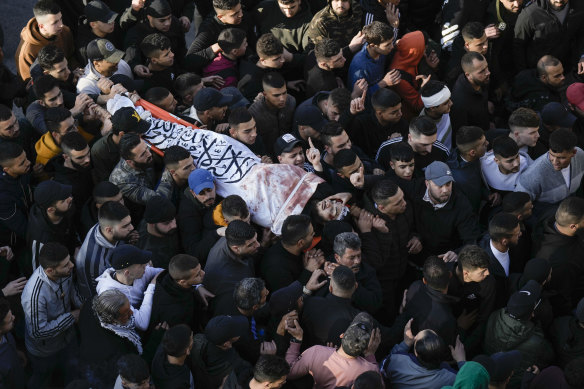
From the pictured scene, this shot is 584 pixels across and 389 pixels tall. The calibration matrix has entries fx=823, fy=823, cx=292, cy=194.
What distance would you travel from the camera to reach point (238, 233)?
613 cm

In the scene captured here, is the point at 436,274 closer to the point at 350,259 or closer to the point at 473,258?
the point at 473,258

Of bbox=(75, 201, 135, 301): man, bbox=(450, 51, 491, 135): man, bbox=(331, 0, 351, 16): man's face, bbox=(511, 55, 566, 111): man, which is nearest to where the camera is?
bbox=(75, 201, 135, 301): man

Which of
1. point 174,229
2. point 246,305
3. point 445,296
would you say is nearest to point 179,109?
point 174,229

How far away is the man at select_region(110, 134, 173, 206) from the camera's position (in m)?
6.91

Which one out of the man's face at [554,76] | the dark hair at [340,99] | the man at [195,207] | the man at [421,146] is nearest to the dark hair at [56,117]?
the man at [195,207]

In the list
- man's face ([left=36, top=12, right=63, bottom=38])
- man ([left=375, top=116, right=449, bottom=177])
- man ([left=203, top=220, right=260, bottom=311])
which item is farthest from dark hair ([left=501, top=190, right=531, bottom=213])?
man's face ([left=36, top=12, right=63, bottom=38])

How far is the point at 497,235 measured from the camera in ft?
21.1

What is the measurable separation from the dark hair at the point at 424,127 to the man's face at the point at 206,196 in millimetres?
1897

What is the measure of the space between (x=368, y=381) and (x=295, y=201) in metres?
2.07

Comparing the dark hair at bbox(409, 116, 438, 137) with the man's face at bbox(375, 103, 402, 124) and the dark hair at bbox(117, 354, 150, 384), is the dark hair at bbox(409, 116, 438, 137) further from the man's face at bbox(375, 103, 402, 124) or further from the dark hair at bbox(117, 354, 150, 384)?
the dark hair at bbox(117, 354, 150, 384)

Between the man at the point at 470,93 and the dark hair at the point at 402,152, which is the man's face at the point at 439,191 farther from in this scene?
the man at the point at 470,93

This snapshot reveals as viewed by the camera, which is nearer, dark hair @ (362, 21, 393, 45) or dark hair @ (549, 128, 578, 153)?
dark hair @ (549, 128, 578, 153)

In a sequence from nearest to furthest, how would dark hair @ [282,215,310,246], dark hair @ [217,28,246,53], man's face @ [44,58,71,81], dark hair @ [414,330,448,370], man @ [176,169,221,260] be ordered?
dark hair @ [414,330,448,370] < dark hair @ [282,215,310,246] < man @ [176,169,221,260] < man's face @ [44,58,71,81] < dark hair @ [217,28,246,53]

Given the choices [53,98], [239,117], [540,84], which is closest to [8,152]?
[53,98]
